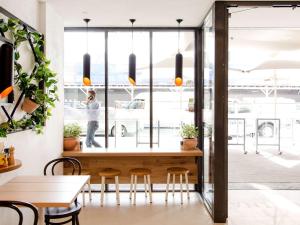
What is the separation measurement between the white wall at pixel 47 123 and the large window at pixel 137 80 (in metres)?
0.53

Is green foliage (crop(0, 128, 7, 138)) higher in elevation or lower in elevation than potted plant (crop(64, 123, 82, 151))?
higher

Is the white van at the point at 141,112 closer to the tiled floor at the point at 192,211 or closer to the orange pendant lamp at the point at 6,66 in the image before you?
the tiled floor at the point at 192,211

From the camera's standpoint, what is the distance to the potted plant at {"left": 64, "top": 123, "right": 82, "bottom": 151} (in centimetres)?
496

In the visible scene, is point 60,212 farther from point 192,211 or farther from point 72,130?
point 72,130

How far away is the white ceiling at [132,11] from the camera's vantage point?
4020mm

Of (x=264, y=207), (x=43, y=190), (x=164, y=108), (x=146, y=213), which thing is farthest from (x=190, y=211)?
(x=43, y=190)

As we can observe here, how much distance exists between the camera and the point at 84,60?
4840 millimetres

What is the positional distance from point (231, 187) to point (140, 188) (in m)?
1.52

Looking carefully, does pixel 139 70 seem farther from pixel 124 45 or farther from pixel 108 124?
pixel 108 124

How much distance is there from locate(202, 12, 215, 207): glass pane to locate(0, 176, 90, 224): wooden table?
183 cm

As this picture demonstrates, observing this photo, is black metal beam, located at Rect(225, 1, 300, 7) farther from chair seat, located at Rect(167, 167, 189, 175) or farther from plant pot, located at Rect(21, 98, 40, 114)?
plant pot, located at Rect(21, 98, 40, 114)

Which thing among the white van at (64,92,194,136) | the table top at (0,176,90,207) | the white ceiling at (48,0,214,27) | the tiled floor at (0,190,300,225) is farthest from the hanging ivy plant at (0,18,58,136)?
the white van at (64,92,194,136)

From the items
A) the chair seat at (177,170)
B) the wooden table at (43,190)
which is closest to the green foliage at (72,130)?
the chair seat at (177,170)

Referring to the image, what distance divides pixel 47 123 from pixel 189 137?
209 centimetres
